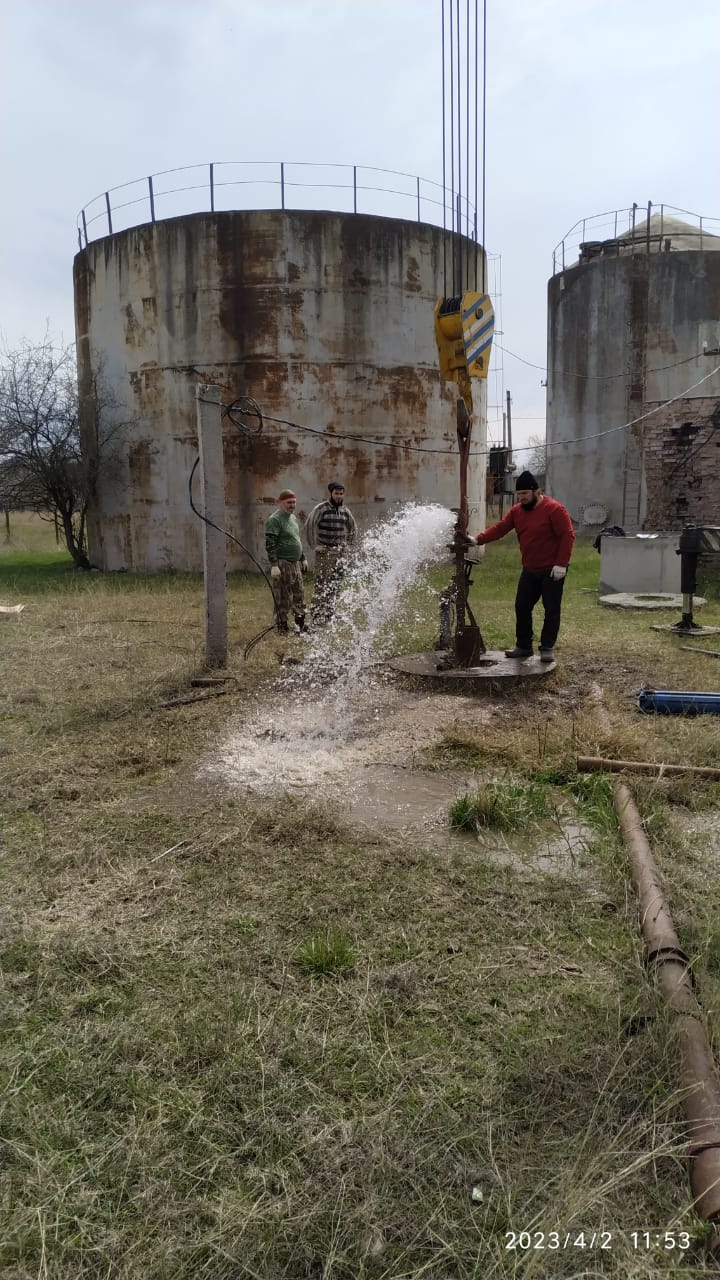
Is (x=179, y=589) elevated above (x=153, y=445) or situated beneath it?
situated beneath

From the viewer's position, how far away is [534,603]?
291 inches

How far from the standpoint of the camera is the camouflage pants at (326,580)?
9758mm

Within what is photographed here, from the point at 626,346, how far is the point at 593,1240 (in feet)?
79.6

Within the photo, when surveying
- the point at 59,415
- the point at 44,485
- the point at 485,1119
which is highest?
the point at 59,415

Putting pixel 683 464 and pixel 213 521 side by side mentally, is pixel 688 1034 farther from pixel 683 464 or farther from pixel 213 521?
pixel 683 464

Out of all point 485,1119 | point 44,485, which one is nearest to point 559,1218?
point 485,1119

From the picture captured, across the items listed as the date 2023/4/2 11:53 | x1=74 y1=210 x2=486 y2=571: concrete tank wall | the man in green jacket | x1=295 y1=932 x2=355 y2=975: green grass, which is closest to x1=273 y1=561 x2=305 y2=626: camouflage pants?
the man in green jacket

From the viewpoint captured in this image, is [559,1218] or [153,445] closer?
[559,1218]

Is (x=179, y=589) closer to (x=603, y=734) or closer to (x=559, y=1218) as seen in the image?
(x=603, y=734)

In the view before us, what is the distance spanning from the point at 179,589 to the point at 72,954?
12197 mm

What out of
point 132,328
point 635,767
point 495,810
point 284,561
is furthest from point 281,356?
point 495,810

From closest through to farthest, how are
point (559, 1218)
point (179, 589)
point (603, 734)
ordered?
point (559, 1218), point (603, 734), point (179, 589)

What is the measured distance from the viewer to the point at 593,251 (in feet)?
80.6

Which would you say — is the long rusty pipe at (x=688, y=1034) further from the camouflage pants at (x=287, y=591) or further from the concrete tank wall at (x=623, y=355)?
the concrete tank wall at (x=623, y=355)
